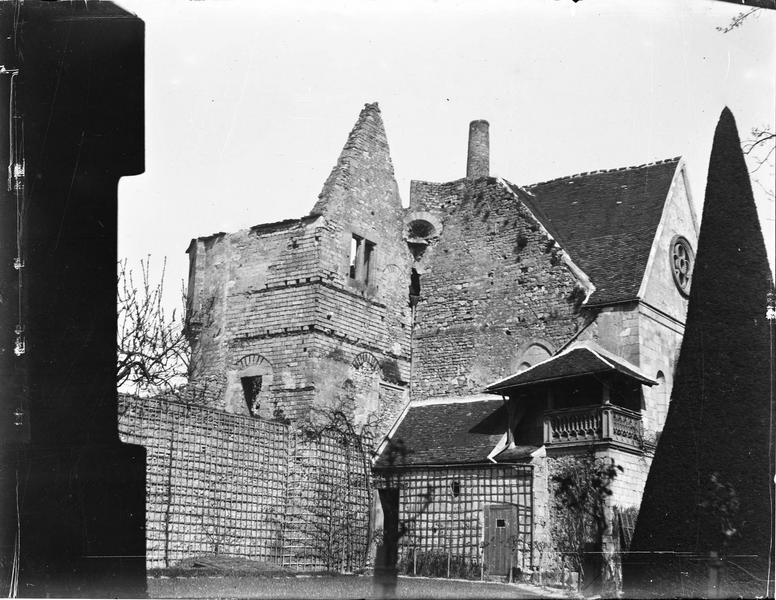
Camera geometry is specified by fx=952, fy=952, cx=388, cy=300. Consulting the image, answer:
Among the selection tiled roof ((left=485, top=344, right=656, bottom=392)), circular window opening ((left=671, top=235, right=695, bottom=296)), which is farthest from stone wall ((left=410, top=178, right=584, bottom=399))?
circular window opening ((left=671, top=235, right=695, bottom=296))

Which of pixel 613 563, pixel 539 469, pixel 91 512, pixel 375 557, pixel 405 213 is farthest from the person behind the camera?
pixel 405 213

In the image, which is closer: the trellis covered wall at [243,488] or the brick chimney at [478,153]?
the trellis covered wall at [243,488]

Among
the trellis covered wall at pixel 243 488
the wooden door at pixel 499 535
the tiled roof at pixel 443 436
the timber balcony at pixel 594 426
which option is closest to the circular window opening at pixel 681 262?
the timber balcony at pixel 594 426

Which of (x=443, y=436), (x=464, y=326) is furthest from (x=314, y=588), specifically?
(x=464, y=326)

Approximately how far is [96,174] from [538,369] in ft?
36.7

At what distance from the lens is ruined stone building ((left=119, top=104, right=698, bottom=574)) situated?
18609mm

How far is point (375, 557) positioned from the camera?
20.4m

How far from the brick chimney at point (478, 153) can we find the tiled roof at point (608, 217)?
1389 mm

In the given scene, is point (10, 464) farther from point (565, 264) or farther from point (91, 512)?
point (565, 264)

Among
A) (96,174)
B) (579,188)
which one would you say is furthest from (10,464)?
(579,188)

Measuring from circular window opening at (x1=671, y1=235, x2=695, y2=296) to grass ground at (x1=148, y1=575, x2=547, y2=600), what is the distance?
872 cm

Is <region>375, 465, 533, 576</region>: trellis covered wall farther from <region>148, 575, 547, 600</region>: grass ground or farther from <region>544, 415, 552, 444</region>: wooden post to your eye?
<region>148, 575, 547, 600</region>: grass ground

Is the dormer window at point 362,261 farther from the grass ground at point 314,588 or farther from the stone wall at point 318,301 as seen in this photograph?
the grass ground at point 314,588

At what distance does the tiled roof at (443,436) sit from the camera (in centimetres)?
1947
